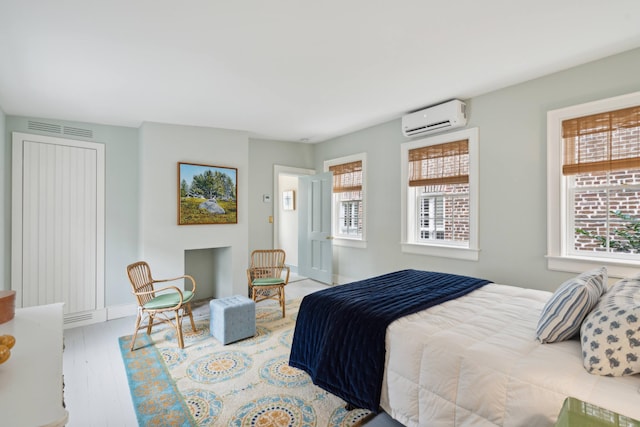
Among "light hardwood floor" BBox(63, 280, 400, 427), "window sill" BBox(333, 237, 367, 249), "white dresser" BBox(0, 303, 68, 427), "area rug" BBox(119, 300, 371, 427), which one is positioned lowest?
"light hardwood floor" BBox(63, 280, 400, 427)

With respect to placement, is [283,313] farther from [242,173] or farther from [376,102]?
[376,102]

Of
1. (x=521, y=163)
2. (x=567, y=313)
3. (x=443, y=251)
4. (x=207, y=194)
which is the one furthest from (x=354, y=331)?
(x=207, y=194)

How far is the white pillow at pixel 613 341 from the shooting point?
130 centimetres

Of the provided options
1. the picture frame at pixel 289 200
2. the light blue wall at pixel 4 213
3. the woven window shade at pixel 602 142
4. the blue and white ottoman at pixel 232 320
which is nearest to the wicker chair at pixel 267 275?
the blue and white ottoman at pixel 232 320

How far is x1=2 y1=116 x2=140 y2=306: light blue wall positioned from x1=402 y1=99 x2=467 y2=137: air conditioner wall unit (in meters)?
3.71

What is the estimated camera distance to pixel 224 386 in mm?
2434

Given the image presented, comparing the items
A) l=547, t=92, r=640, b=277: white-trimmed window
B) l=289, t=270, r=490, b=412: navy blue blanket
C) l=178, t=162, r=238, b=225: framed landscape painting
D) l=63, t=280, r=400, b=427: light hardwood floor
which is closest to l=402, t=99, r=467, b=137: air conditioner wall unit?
l=547, t=92, r=640, b=277: white-trimmed window

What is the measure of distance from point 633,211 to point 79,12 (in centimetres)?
439

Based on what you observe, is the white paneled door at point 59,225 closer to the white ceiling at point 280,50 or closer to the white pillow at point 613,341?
the white ceiling at point 280,50

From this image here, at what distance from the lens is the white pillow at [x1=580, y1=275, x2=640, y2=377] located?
130 cm

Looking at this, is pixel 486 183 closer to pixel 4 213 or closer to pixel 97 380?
pixel 97 380

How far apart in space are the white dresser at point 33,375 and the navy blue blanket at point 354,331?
56.3 inches

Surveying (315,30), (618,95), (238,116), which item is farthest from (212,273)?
(618,95)

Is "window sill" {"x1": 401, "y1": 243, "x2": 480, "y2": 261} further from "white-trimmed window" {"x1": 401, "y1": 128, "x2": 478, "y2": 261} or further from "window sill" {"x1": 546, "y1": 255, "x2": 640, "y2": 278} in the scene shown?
"window sill" {"x1": 546, "y1": 255, "x2": 640, "y2": 278}
